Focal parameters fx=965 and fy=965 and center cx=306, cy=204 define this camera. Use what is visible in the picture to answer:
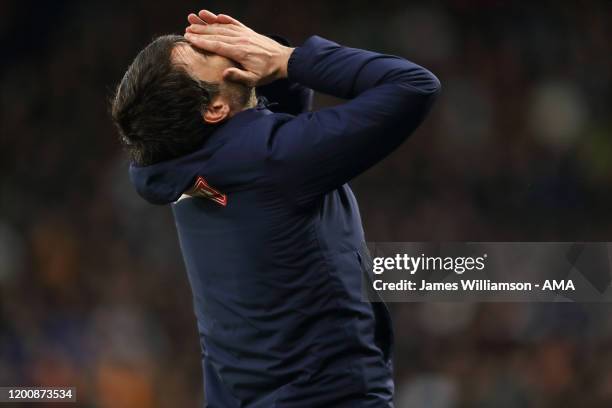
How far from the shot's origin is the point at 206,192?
127 cm

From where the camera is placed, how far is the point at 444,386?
11.7 feet

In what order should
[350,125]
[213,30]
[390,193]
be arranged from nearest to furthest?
[350,125]
[213,30]
[390,193]

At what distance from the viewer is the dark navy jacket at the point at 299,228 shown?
47.1 inches

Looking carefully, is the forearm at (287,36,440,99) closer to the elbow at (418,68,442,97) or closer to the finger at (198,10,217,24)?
the elbow at (418,68,442,97)

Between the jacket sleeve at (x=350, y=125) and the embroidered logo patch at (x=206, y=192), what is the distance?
0.09m

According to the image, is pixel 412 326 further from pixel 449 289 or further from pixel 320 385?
pixel 320 385

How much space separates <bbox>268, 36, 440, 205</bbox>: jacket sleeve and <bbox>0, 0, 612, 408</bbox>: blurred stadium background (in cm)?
248

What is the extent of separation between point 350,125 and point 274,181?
4.7 inches

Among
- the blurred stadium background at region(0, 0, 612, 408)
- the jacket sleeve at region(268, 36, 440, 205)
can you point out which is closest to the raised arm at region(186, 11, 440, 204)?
the jacket sleeve at region(268, 36, 440, 205)

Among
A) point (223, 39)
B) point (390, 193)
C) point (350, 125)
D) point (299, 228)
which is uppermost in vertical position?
point (223, 39)

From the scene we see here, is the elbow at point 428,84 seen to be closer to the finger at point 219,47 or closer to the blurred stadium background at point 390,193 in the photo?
the finger at point 219,47

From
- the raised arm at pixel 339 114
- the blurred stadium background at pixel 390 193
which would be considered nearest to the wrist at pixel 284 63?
the raised arm at pixel 339 114

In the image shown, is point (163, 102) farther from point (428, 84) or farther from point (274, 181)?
point (428, 84)

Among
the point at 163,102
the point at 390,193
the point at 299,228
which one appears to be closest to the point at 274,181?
the point at 299,228
